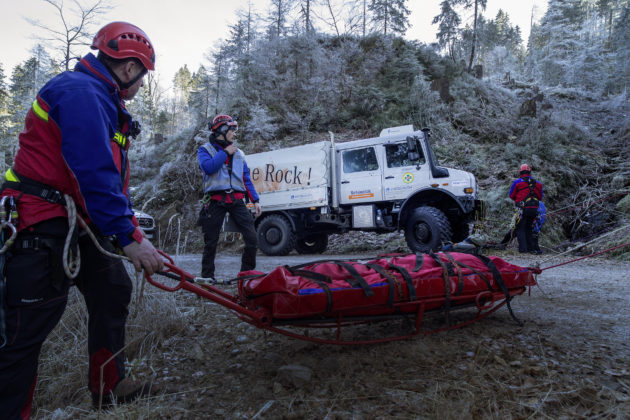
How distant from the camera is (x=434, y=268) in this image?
2.42 meters

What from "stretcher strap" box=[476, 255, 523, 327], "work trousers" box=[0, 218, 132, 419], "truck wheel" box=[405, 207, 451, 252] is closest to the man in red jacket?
"work trousers" box=[0, 218, 132, 419]

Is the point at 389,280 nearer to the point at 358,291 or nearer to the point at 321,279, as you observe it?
the point at 358,291

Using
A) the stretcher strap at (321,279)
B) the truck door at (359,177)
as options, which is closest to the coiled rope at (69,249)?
the stretcher strap at (321,279)

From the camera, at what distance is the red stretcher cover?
6.66ft

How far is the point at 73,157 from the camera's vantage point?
150 cm

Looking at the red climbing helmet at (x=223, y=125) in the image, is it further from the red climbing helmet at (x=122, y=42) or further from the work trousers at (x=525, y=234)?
the work trousers at (x=525, y=234)

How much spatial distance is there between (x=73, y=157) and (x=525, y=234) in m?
9.10

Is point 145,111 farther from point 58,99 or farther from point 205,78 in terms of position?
point 58,99

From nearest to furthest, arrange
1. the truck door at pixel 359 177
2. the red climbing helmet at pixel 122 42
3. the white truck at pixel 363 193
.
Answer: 1. the red climbing helmet at pixel 122 42
2. the white truck at pixel 363 193
3. the truck door at pixel 359 177

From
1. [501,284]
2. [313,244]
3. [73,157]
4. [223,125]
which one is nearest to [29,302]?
[73,157]

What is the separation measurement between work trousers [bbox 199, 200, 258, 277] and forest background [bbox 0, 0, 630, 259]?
0.90m

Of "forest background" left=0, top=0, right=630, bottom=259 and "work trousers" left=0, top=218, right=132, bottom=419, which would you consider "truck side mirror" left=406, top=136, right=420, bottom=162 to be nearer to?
"forest background" left=0, top=0, right=630, bottom=259

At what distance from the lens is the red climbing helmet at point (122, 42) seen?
1.78 m

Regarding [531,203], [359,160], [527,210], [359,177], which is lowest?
[527,210]
